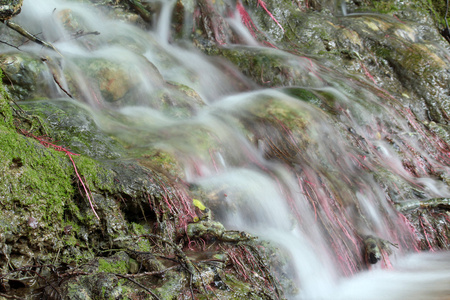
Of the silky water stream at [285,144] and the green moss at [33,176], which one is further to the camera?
the silky water stream at [285,144]

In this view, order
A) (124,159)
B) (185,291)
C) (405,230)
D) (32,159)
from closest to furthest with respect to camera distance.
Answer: (185,291) → (32,159) → (124,159) → (405,230)

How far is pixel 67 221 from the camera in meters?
2.32

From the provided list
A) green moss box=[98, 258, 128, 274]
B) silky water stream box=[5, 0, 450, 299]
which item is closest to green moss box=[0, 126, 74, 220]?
green moss box=[98, 258, 128, 274]

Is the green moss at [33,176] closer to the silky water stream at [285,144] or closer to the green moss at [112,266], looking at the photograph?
the green moss at [112,266]

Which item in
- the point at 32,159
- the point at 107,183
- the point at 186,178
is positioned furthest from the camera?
the point at 186,178

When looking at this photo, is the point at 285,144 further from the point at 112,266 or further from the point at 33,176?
the point at 33,176

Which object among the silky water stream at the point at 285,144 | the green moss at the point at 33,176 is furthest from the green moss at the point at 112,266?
the silky water stream at the point at 285,144

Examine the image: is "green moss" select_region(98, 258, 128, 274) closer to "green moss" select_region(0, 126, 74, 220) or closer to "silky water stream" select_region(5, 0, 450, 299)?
"green moss" select_region(0, 126, 74, 220)

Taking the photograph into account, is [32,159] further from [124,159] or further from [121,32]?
[121,32]

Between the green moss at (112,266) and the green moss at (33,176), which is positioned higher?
the green moss at (33,176)

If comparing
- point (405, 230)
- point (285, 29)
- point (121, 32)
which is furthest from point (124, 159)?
point (285, 29)

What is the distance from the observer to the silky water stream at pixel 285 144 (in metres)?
3.39

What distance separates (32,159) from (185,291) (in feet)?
3.94

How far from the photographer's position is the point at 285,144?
4551 millimetres
